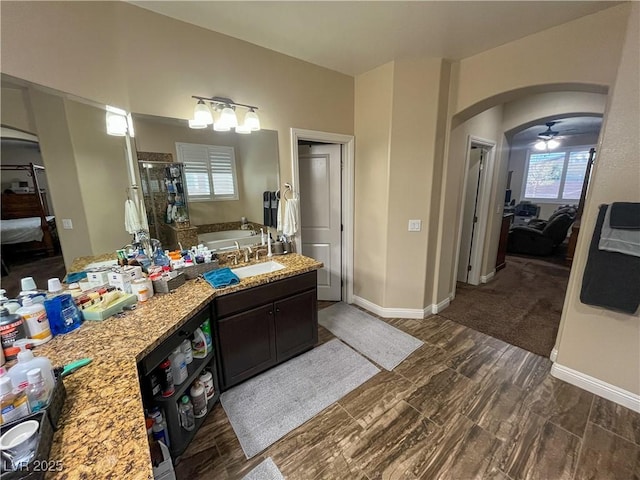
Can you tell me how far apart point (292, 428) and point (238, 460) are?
368 millimetres

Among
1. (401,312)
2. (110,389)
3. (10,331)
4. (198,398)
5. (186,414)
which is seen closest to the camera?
(110,389)

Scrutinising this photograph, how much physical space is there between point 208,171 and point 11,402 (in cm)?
184

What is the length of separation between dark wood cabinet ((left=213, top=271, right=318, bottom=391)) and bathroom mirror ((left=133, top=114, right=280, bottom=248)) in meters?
0.73

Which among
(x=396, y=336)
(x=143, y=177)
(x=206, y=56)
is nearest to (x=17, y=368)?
(x=143, y=177)

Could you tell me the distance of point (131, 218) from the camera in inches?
75.0

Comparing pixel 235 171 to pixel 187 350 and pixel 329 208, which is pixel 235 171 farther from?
pixel 187 350

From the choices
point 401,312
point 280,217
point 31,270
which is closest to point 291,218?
point 280,217

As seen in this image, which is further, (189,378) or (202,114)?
(202,114)

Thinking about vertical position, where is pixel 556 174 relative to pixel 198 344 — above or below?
above

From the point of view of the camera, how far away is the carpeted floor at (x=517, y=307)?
2785mm

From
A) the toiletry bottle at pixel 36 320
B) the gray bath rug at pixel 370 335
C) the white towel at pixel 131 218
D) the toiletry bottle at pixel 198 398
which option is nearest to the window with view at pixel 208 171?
the white towel at pixel 131 218

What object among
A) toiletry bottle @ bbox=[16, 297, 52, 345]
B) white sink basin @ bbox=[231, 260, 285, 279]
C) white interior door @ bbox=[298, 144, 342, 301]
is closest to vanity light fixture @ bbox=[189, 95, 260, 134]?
white interior door @ bbox=[298, 144, 342, 301]

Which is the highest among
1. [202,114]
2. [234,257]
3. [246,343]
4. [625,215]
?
[202,114]

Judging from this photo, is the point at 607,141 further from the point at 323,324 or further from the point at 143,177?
the point at 143,177
